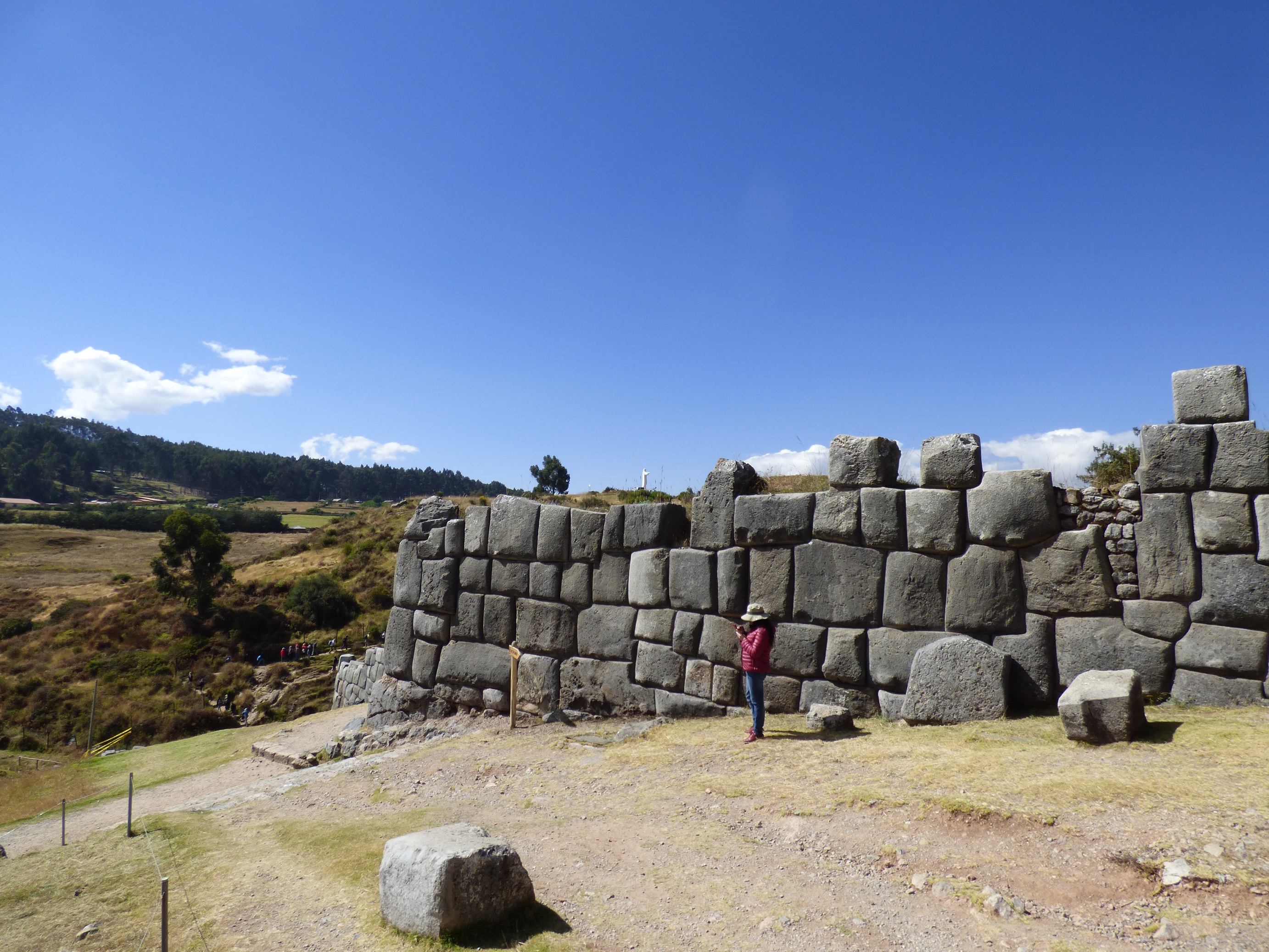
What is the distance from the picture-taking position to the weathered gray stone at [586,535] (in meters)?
10.0

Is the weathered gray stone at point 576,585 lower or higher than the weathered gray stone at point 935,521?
lower

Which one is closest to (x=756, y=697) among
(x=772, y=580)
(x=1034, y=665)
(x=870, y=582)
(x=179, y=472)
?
(x=772, y=580)

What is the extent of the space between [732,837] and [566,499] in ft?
34.0

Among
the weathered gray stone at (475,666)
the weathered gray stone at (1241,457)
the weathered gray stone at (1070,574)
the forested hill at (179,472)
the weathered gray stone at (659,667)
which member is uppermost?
the forested hill at (179,472)

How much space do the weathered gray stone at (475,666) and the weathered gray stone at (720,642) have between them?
3.21m

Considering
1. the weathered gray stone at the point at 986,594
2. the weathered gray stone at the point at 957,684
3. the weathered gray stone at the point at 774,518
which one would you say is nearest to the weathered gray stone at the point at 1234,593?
the weathered gray stone at the point at 986,594

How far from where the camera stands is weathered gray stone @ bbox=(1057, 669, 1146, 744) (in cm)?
554

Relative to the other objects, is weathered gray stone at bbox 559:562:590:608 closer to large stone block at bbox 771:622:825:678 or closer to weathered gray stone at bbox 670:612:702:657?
weathered gray stone at bbox 670:612:702:657

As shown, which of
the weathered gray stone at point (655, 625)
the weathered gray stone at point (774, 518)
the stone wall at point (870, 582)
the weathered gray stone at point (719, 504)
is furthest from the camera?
the weathered gray stone at point (655, 625)

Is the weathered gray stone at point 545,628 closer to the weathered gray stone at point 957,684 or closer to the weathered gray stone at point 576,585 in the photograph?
the weathered gray stone at point 576,585

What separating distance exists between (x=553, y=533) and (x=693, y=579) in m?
2.34

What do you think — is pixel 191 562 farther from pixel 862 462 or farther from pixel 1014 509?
pixel 1014 509

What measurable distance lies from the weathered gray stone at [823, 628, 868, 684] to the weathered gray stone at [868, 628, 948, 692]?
0.07 m

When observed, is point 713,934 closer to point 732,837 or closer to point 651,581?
point 732,837
